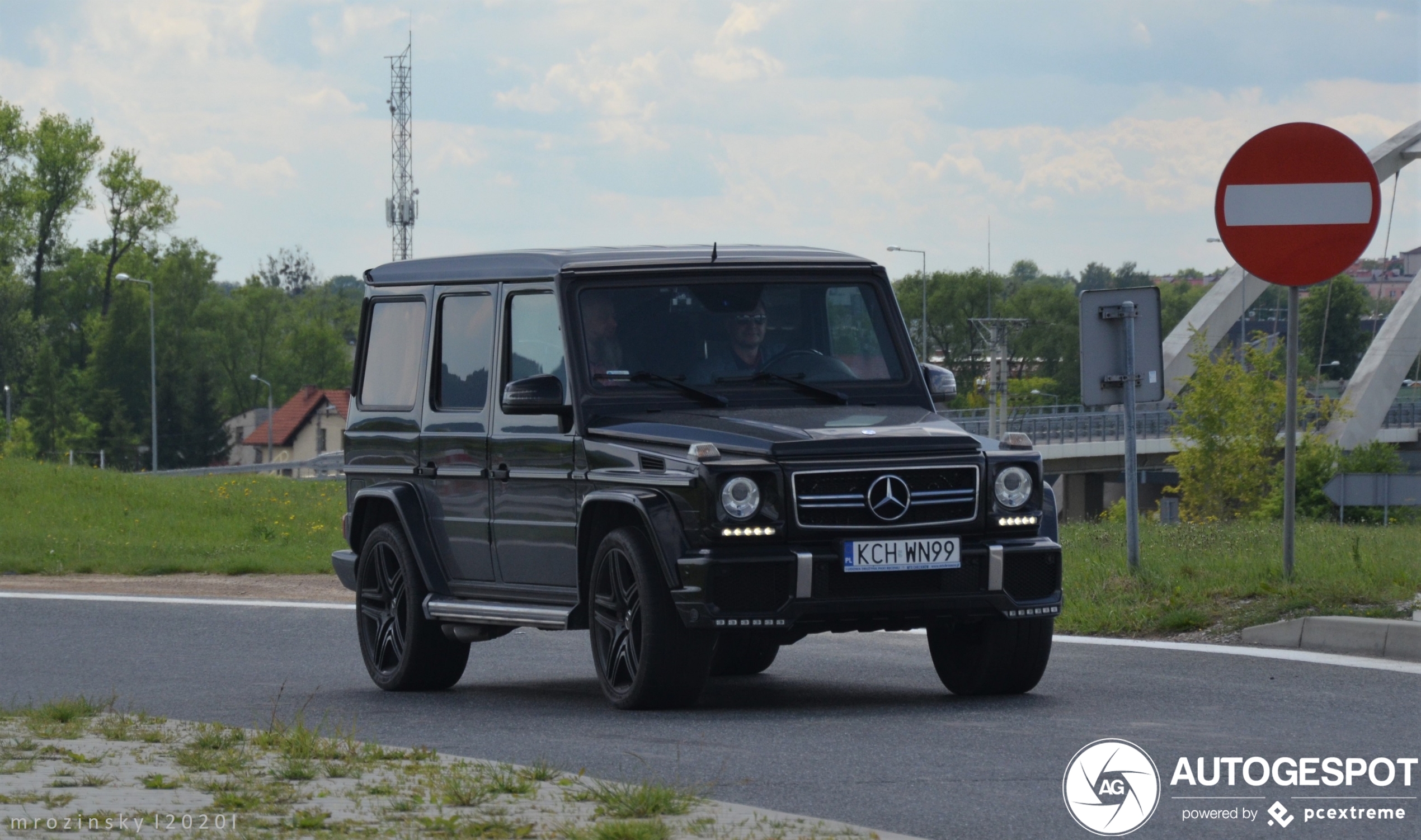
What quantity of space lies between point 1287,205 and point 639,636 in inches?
199

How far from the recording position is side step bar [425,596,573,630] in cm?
944

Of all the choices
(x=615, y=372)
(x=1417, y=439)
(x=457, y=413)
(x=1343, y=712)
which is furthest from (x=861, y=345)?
(x=1417, y=439)

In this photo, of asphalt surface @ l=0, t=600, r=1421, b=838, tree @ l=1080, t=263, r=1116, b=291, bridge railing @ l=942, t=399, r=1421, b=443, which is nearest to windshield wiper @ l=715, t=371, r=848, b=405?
asphalt surface @ l=0, t=600, r=1421, b=838

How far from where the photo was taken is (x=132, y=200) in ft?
313

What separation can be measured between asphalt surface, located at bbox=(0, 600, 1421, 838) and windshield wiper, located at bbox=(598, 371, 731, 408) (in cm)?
137

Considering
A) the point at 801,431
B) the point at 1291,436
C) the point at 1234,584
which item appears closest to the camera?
the point at 801,431

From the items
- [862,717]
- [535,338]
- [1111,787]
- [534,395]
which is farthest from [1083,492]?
[1111,787]

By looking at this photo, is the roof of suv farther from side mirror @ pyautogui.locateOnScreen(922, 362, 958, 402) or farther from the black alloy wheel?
the black alloy wheel

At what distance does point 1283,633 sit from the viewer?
1115 centimetres

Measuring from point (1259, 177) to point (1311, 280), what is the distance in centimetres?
71

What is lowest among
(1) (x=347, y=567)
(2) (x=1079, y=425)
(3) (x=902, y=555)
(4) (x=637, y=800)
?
(4) (x=637, y=800)

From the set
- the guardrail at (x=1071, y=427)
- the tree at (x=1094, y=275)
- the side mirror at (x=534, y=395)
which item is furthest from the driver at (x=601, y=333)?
the tree at (x=1094, y=275)

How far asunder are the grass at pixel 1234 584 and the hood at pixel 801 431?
10.6 feet

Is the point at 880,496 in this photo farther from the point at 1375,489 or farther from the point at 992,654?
the point at 1375,489
